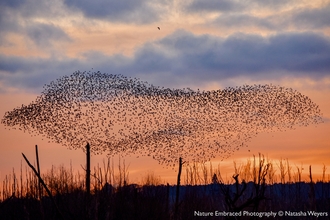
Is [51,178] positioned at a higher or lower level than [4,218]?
higher

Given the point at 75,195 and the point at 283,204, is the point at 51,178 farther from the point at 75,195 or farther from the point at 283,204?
the point at 283,204

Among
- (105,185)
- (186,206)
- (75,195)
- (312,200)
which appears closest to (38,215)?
(75,195)

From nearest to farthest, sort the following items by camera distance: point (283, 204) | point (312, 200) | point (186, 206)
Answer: point (186, 206) → point (312, 200) → point (283, 204)

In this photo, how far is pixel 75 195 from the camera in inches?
859

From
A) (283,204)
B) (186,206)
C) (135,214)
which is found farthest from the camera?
(283,204)

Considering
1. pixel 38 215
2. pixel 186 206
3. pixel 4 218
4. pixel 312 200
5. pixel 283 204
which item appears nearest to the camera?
pixel 38 215

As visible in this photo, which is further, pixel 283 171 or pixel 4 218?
pixel 283 171

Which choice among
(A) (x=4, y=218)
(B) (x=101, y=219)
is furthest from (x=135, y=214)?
(A) (x=4, y=218)

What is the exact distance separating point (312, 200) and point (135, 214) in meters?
13.6

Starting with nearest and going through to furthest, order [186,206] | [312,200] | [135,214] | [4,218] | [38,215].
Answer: [135,214] < [38,215] < [4,218] < [186,206] < [312,200]

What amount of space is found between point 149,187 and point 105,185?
2.62m

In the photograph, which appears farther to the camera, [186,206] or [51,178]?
[186,206]

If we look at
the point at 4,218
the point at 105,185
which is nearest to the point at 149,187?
the point at 105,185

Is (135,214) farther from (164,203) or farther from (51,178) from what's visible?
(51,178)
